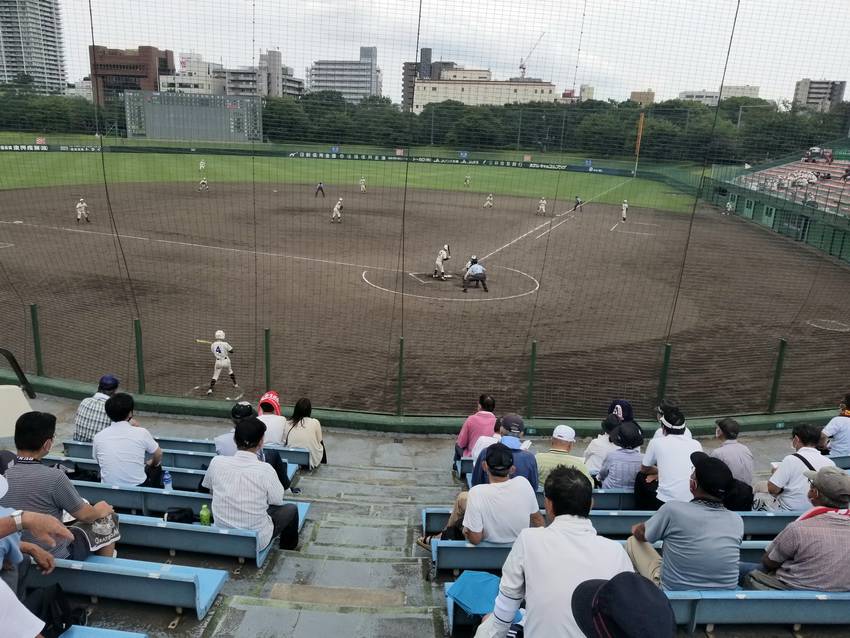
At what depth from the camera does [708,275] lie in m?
22.9

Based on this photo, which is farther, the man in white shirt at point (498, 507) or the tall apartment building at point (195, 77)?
the tall apartment building at point (195, 77)

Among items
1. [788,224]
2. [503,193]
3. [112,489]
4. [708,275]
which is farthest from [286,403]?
[503,193]

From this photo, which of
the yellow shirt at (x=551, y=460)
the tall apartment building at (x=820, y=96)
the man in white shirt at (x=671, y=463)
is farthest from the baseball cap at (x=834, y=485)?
the tall apartment building at (x=820, y=96)

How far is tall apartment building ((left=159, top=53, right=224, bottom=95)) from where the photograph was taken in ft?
39.2

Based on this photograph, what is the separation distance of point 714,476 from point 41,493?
370cm

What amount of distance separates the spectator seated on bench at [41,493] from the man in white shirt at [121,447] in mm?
1225

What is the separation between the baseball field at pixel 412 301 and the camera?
11523 mm

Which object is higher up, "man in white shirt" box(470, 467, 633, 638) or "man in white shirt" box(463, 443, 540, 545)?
"man in white shirt" box(470, 467, 633, 638)

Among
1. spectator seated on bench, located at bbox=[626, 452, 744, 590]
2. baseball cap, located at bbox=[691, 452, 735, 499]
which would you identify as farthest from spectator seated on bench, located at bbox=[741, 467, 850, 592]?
baseball cap, located at bbox=[691, 452, 735, 499]

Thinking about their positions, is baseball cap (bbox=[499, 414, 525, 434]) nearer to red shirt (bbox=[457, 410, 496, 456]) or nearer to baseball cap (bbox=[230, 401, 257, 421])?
red shirt (bbox=[457, 410, 496, 456])

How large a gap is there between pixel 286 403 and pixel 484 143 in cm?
1057

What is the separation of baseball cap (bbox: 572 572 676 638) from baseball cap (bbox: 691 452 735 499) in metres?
1.81

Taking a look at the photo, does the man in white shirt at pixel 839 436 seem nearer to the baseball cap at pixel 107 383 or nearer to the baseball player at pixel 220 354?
the baseball cap at pixel 107 383

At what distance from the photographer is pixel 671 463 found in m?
5.04
